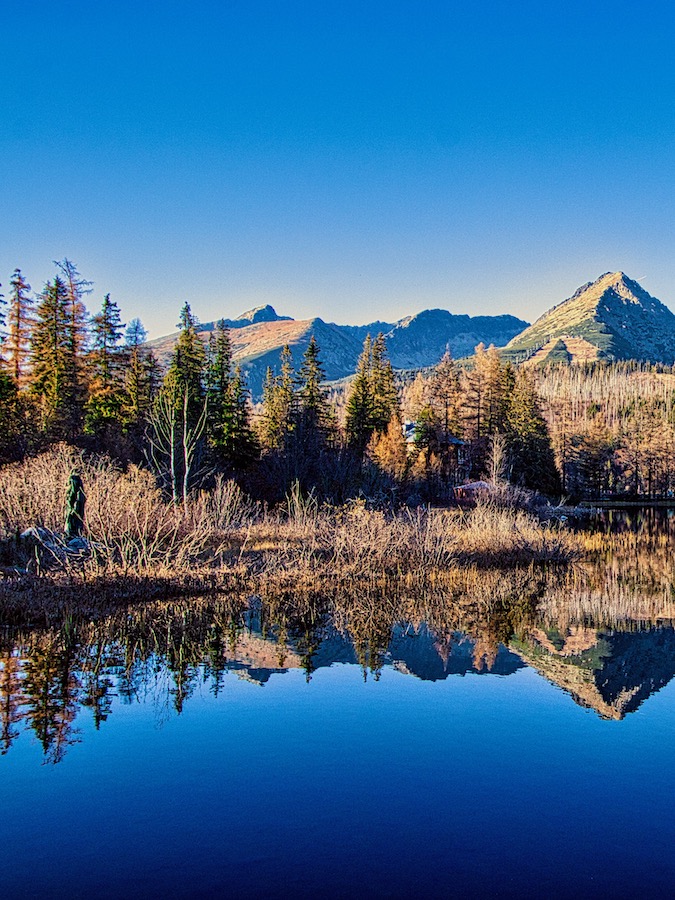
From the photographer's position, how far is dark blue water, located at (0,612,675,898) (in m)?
6.72

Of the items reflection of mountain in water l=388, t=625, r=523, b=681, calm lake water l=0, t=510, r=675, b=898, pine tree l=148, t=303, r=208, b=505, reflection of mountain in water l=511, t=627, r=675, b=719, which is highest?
pine tree l=148, t=303, r=208, b=505

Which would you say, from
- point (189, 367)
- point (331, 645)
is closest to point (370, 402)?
point (189, 367)

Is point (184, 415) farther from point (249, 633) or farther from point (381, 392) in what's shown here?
point (381, 392)

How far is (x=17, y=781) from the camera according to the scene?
8523mm

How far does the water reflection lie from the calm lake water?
0.25 feet

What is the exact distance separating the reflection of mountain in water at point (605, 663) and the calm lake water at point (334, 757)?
7 cm

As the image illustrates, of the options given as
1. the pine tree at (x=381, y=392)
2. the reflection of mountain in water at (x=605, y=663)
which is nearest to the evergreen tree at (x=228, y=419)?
the pine tree at (x=381, y=392)

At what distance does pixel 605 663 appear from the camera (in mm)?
14703

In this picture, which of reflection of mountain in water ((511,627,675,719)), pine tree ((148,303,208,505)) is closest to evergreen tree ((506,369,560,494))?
pine tree ((148,303,208,505))

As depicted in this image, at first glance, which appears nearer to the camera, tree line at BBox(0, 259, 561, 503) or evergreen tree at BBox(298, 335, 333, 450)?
tree line at BBox(0, 259, 561, 503)

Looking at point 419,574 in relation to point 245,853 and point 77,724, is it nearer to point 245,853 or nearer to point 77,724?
point 77,724

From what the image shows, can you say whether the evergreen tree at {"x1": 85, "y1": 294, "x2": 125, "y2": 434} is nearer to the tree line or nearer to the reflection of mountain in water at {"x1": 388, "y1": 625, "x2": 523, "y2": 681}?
the tree line

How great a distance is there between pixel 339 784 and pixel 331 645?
23.8 feet

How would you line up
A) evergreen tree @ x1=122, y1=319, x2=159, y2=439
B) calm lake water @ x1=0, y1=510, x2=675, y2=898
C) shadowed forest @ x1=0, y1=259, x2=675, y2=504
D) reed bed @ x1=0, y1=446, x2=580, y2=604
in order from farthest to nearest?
1. evergreen tree @ x1=122, y1=319, x2=159, y2=439
2. shadowed forest @ x1=0, y1=259, x2=675, y2=504
3. reed bed @ x1=0, y1=446, x2=580, y2=604
4. calm lake water @ x1=0, y1=510, x2=675, y2=898
